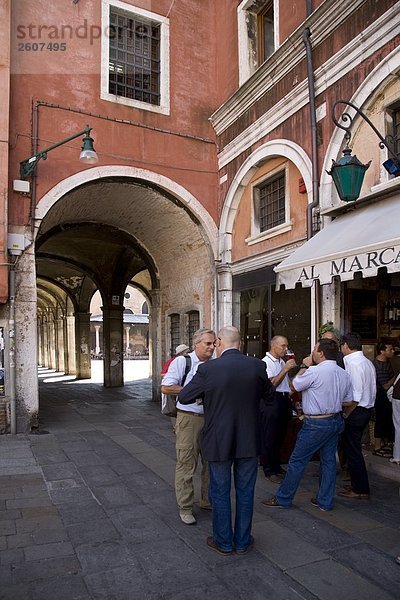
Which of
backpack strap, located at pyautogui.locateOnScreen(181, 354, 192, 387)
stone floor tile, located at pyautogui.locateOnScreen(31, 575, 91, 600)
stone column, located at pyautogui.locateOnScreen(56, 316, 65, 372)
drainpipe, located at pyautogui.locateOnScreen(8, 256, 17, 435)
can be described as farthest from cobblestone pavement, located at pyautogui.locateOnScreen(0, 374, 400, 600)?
stone column, located at pyautogui.locateOnScreen(56, 316, 65, 372)

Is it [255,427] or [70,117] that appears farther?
[70,117]

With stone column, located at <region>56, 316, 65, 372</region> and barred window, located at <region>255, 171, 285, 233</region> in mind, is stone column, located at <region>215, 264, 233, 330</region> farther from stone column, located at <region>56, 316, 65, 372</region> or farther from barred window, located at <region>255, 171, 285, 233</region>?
stone column, located at <region>56, 316, 65, 372</region>

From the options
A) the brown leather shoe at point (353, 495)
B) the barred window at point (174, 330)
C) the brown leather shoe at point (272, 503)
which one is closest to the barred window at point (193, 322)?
the barred window at point (174, 330)

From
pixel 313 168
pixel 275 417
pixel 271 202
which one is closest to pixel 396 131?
pixel 313 168

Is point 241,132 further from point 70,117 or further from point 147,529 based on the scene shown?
point 147,529

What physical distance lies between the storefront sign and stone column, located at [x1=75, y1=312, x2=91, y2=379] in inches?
672

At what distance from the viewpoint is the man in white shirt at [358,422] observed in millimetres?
5082

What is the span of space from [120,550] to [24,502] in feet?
5.27

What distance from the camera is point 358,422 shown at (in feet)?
16.9

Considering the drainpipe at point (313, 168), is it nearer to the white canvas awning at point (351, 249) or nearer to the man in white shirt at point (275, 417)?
Result: the white canvas awning at point (351, 249)

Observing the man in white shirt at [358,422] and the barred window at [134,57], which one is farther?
the barred window at [134,57]

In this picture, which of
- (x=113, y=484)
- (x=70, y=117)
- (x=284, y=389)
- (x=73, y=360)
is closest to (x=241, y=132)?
(x=70, y=117)

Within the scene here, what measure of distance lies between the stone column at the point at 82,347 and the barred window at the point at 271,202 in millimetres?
14300

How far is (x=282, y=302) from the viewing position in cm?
930
